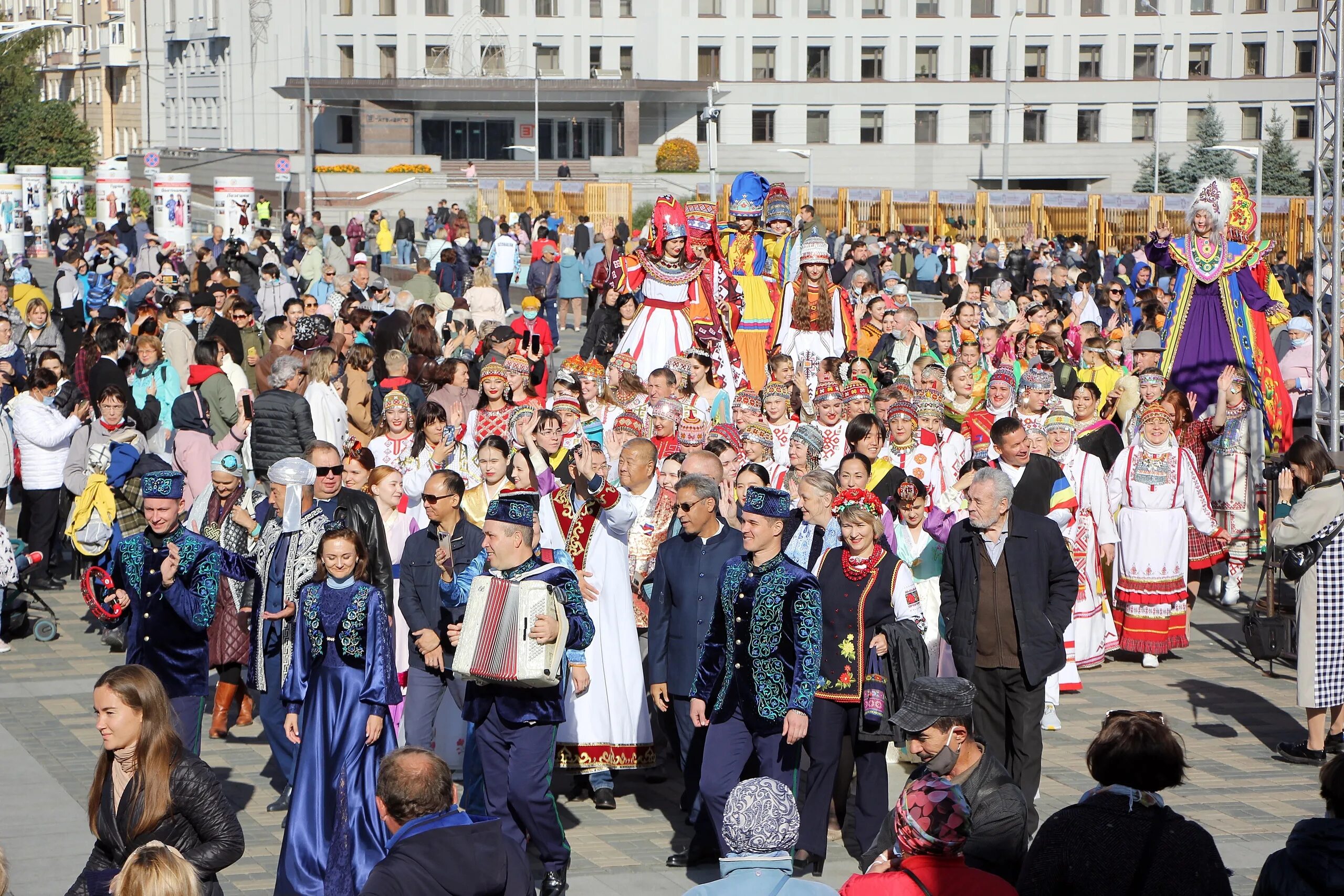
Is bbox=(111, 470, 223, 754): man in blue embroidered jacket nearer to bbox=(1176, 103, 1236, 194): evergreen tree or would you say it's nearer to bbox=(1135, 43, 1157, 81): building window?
bbox=(1176, 103, 1236, 194): evergreen tree

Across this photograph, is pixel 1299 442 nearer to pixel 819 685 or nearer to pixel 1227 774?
pixel 1227 774

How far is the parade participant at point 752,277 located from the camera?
16.2 meters

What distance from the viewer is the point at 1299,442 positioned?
9609mm

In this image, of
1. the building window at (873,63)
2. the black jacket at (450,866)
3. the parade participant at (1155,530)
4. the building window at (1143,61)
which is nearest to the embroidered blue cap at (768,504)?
the black jacket at (450,866)

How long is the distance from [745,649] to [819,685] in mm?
554

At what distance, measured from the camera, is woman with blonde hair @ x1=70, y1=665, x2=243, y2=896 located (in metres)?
5.76

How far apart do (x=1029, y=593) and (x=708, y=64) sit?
3034 inches

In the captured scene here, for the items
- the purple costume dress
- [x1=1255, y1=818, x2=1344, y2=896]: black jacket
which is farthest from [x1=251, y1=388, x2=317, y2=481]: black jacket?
[x1=1255, y1=818, x2=1344, y2=896]: black jacket

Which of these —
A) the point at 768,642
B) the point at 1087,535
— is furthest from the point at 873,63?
the point at 768,642

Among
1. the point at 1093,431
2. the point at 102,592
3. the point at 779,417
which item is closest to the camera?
the point at 102,592

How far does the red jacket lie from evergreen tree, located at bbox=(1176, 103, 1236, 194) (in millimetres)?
62271

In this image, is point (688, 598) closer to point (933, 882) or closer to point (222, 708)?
point (222, 708)

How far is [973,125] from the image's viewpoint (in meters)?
82.5

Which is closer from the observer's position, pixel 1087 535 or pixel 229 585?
Result: pixel 229 585
